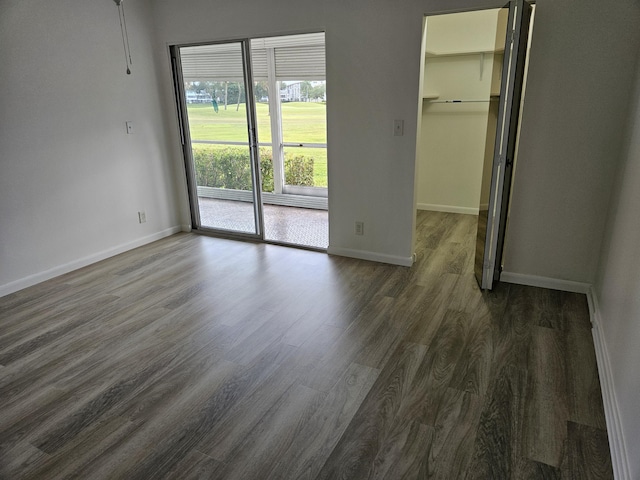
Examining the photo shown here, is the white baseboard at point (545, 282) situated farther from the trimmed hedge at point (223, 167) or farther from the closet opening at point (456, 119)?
the trimmed hedge at point (223, 167)

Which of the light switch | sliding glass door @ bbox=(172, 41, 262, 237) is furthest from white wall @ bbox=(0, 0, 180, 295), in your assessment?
the light switch

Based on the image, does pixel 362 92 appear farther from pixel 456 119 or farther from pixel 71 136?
pixel 71 136

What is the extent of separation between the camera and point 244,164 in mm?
4449

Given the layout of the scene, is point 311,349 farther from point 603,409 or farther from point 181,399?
point 603,409

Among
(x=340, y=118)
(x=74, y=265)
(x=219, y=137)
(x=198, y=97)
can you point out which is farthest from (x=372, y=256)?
(x=74, y=265)

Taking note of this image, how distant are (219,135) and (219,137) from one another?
22 millimetres

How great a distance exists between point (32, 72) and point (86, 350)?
2.27 metres

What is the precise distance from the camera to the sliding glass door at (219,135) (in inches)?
163

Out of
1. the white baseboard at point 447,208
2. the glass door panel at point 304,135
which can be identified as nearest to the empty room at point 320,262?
the white baseboard at point 447,208

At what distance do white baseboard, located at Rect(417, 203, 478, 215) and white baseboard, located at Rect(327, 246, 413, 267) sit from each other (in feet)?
6.46

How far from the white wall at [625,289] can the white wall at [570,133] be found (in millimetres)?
163

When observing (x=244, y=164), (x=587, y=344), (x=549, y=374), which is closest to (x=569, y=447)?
(x=549, y=374)

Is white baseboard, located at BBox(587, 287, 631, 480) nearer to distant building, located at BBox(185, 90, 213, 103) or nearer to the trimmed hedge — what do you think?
the trimmed hedge

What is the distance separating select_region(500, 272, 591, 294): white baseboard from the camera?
3.16 m
